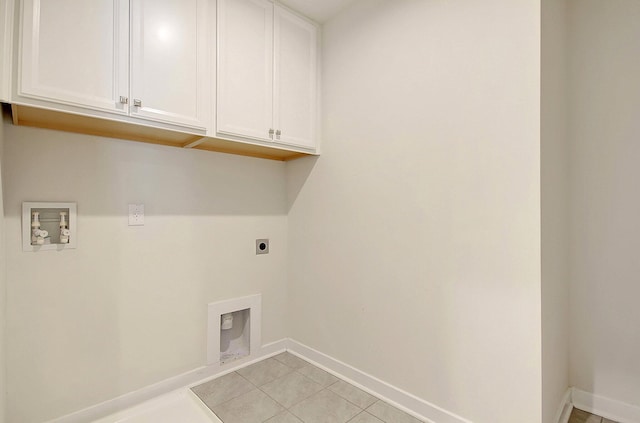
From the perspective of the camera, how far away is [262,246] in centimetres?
243

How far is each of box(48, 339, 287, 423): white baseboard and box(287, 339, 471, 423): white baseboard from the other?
1.07 feet

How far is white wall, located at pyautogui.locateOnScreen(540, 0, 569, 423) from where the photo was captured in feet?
4.49

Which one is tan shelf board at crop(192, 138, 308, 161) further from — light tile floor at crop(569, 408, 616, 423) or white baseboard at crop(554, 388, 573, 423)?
light tile floor at crop(569, 408, 616, 423)

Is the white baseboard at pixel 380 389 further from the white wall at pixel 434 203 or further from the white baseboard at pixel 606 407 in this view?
the white baseboard at pixel 606 407

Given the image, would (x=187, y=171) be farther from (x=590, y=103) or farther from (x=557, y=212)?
(x=590, y=103)

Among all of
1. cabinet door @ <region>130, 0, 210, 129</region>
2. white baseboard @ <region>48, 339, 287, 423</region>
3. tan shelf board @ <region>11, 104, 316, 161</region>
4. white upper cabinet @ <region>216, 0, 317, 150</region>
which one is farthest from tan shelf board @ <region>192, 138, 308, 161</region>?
white baseboard @ <region>48, 339, 287, 423</region>

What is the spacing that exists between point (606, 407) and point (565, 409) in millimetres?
235

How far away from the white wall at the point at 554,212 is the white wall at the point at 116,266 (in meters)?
1.87

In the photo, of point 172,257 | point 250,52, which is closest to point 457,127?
point 250,52

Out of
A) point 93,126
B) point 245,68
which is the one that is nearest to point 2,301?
point 93,126

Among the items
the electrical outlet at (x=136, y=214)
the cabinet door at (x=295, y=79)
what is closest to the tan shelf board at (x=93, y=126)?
the electrical outlet at (x=136, y=214)

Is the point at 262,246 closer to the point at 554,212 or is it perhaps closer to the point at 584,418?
the point at 554,212

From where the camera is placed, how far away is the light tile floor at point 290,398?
1.70 m

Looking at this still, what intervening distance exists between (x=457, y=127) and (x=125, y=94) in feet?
5.54
